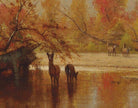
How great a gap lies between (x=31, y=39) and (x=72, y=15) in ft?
9.33

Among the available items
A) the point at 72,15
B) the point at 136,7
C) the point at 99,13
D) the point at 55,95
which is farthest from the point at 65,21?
the point at 55,95

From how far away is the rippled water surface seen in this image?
17.4 ft

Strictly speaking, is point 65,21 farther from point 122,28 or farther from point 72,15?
point 122,28

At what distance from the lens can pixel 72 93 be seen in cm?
620

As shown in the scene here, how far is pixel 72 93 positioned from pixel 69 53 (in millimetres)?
2396

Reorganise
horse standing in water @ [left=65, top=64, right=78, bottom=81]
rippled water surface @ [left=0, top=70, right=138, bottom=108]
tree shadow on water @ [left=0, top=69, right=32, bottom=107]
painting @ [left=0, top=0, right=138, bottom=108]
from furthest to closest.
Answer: horse standing in water @ [left=65, top=64, right=78, bottom=81] → painting @ [left=0, top=0, right=138, bottom=108] → tree shadow on water @ [left=0, top=69, right=32, bottom=107] → rippled water surface @ [left=0, top=70, right=138, bottom=108]

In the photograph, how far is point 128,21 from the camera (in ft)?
37.9

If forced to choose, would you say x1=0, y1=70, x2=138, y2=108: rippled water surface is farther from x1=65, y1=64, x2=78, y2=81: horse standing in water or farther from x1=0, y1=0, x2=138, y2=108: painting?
x1=65, y1=64, x2=78, y2=81: horse standing in water

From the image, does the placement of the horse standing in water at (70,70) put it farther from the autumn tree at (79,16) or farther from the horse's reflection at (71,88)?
the autumn tree at (79,16)

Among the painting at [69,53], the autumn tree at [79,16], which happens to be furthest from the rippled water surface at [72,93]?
the autumn tree at [79,16]

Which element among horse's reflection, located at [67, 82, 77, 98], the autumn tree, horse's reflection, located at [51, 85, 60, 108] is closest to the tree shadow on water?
horse's reflection, located at [51, 85, 60, 108]

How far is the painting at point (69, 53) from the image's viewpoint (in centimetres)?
591

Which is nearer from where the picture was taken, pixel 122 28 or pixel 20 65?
pixel 20 65

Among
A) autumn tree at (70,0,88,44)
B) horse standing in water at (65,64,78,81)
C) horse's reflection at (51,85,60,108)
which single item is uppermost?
autumn tree at (70,0,88,44)
